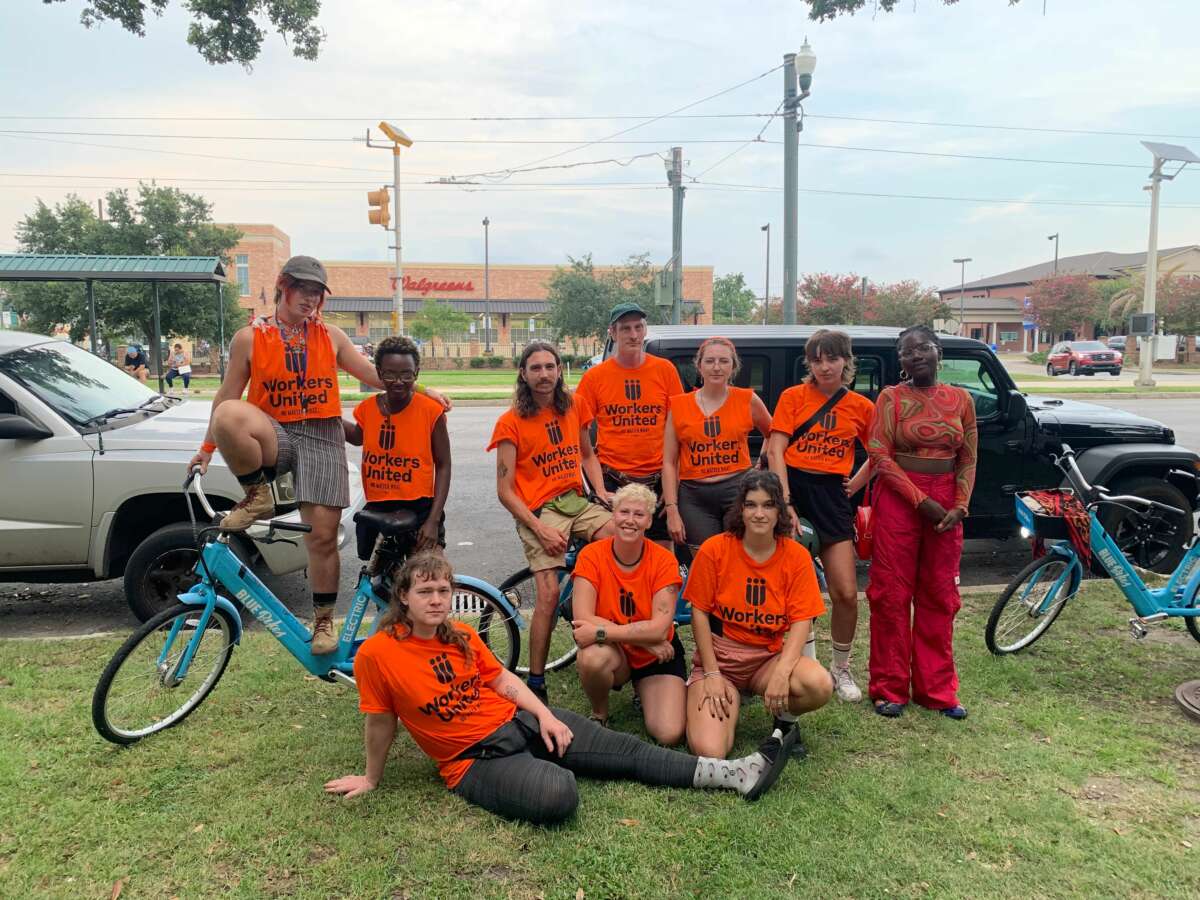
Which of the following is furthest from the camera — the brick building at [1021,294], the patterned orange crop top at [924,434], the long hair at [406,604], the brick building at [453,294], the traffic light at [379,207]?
the brick building at [1021,294]

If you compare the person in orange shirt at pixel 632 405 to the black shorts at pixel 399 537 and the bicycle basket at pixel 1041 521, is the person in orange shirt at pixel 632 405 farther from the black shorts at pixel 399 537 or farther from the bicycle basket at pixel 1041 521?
A: the bicycle basket at pixel 1041 521

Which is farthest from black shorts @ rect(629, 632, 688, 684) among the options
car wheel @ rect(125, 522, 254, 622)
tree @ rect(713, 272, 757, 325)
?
tree @ rect(713, 272, 757, 325)

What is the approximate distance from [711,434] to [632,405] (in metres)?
0.52

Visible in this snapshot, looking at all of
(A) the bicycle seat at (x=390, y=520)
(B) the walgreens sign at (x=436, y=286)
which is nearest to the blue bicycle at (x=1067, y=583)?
(A) the bicycle seat at (x=390, y=520)

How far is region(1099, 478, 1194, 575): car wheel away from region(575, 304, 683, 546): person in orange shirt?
12.2ft

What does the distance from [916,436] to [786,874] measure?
2.15 m

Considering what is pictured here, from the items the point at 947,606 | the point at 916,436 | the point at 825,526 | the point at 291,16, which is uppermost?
the point at 291,16

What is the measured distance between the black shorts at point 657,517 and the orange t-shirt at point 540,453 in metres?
0.46

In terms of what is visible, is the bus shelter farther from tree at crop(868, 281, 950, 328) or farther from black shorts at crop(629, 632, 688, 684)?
tree at crop(868, 281, 950, 328)

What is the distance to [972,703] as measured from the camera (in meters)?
4.25

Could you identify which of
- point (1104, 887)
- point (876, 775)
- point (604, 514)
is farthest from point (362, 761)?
point (1104, 887)

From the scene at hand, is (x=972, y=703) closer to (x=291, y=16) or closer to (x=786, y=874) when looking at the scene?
(x=786, y=874)

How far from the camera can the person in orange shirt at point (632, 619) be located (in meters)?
3.71

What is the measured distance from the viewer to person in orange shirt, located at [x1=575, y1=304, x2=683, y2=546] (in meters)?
4.66
